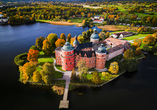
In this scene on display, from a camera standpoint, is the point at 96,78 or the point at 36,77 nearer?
the point at 96,78

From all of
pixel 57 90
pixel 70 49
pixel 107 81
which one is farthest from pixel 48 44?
pixel 107 81

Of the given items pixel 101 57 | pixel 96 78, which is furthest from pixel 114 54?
pixel 96 78

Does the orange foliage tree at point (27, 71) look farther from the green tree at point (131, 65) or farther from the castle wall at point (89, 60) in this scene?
the green tree at point (131, 65)

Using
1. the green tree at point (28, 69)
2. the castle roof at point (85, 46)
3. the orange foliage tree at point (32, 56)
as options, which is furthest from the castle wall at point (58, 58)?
the green tree at point (28, 69)

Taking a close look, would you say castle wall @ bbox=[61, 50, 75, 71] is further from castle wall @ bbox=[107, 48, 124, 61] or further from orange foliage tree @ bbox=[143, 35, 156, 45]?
orange foliage tree @ bbox=[143, 35, 156, 45]

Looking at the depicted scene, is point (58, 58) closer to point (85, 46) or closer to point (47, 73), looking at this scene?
point (47, 73)
